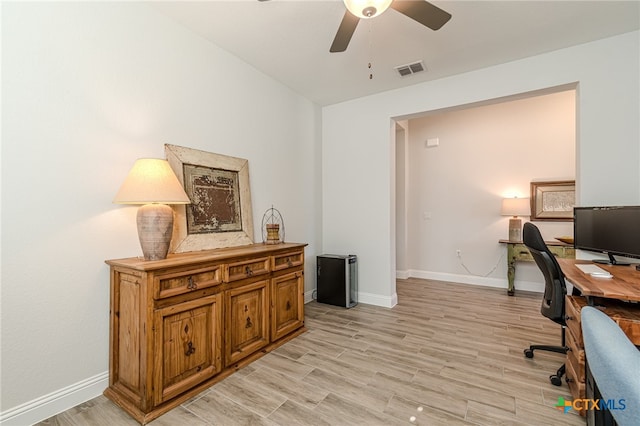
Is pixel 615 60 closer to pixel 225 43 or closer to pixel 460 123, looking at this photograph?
pixel 460 123

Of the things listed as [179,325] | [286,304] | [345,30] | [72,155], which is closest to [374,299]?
[286,304]

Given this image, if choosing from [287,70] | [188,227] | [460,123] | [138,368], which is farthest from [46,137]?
[460,123]

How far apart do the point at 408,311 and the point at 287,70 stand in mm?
3257

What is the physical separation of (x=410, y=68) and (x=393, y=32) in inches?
28.8

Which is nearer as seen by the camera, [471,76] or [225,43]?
[225,43]

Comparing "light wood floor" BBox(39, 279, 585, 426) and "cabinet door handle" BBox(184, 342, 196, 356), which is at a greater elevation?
"cabinet door handle" BBox(184, 342, 196, 356)

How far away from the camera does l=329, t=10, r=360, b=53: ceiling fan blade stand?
70.7 inches

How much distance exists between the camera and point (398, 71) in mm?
3223

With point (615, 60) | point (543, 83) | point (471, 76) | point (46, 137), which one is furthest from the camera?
point (471, 76)

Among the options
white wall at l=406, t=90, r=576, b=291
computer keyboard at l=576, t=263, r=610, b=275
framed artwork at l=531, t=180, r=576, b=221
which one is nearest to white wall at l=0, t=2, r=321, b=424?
computer keyboard at l=576, t=263, r=610, b=275

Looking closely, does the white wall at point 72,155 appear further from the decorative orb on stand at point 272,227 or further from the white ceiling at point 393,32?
the decorative orb on stand at point 272,227

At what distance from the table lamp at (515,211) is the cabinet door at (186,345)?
417 cm

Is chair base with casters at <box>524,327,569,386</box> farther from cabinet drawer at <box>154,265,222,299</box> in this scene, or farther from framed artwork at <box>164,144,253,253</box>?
framed artwork at <box>164,144,253,253</box>

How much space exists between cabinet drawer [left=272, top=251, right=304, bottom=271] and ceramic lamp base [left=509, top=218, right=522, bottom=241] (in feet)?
10.9
